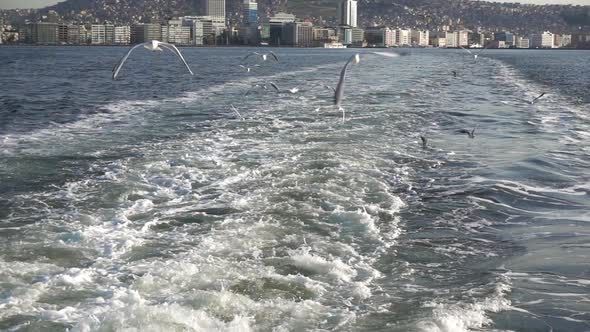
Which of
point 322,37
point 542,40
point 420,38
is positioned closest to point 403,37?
point 420,38

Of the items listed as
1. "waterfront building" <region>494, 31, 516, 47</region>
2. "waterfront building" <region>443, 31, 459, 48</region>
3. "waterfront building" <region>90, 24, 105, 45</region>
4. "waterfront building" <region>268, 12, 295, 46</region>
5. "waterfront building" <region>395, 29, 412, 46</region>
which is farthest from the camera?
"waterfront building" <region>395, 29, 412, 46</region>

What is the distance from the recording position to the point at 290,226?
909 centimetres

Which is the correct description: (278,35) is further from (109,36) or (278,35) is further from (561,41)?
(561,41)

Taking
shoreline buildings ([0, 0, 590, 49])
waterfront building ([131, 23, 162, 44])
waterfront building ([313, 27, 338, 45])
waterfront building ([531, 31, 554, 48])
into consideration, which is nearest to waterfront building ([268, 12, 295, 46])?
shoreline buildings ([0, 0, 590, 49])

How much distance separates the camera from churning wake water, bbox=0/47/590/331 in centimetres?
651

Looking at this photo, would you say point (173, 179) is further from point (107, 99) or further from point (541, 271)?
point (107, 99)

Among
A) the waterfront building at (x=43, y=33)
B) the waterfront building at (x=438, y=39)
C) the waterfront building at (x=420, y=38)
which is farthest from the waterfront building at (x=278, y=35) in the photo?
the waterfront building at (x=43, y=33)

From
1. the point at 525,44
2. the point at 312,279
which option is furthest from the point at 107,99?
the point at 525,44

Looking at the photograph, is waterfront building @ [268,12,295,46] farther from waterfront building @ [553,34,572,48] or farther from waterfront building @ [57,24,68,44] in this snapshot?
waterfront building @ [553,34,572,48]

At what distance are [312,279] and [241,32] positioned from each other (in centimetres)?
16085

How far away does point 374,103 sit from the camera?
24812 millimetres

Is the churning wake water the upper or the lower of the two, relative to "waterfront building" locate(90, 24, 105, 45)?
lower

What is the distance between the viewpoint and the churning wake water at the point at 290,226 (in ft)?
21.4

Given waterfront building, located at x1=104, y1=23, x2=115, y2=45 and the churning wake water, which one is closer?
the churning wake water
